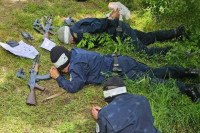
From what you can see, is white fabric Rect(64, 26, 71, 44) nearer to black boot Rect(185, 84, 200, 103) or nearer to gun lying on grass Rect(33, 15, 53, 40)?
gun lying on grass Rect(33, 15, 53, 40)

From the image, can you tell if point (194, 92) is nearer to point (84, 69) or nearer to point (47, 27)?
point (84, 69)

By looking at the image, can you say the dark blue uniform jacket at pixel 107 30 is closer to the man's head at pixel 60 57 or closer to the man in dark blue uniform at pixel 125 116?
the man's head at pixel 60 57

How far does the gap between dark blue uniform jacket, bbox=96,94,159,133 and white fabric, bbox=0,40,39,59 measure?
2.62 m

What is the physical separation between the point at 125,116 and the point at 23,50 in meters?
3.05

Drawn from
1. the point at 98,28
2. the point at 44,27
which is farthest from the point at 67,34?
the point at 44,27

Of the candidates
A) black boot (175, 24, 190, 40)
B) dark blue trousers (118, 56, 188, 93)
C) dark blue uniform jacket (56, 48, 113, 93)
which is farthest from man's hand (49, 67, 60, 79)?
black boot (175, 24, 190, 40)

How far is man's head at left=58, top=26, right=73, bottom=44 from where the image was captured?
18.3 feet

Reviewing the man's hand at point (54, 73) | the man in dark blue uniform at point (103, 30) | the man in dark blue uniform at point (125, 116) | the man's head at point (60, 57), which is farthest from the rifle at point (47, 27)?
the man in dark blue uniform at point (125, 116)

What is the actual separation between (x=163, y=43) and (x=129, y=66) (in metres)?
1.86

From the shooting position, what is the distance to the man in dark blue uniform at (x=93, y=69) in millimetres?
4445

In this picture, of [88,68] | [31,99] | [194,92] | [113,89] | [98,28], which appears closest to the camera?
[113,89]

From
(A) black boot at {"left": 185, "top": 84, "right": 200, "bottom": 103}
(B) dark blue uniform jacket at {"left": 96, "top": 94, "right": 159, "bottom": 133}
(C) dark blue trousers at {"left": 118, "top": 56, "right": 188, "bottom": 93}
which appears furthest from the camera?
(C) dark blue trousers at {"left": 118, "top": 56, "right": 188, "bottom": 93}

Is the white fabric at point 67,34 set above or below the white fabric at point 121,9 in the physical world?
below

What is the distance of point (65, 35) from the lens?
559cm
